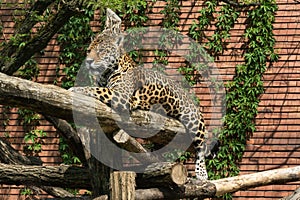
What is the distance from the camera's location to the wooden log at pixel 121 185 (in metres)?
5.46

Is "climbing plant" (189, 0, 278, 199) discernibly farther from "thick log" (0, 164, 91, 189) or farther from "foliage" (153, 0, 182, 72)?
"thick log" (0, 164, 91, 189)

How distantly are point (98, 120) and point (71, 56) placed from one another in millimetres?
5155

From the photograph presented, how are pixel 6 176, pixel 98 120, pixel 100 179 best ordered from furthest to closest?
pixel 6 176 < pixel 100 179 < pixel 98 120

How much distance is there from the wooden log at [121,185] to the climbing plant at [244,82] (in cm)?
423

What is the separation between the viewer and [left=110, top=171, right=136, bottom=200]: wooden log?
17.9 ft

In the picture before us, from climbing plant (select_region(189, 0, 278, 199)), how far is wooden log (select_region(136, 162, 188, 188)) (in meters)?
3.65

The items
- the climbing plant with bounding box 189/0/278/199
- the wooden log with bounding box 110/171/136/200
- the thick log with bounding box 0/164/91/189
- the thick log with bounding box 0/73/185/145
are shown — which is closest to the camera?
the thick log with bounding box 0/73/185/145

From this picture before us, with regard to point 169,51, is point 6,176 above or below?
below

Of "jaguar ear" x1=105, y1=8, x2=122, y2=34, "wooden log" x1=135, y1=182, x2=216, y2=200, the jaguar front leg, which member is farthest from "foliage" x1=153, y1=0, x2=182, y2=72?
the jaguar front leg

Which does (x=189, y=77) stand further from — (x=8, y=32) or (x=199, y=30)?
(x=8, y=32)

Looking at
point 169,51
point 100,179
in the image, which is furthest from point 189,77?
point 100,179

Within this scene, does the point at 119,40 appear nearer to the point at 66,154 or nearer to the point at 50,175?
the point at 50,175

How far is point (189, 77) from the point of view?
32.4ft

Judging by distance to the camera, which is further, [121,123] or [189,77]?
[189,77]
